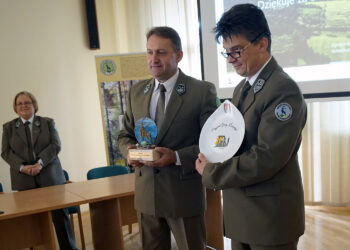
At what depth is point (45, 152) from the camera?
352 cm

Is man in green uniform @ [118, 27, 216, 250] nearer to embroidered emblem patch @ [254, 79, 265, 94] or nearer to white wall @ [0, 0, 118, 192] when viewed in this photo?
embroidered emblem patch @ [254, 79, 265, 94]

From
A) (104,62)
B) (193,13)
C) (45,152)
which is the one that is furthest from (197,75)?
(45,152)

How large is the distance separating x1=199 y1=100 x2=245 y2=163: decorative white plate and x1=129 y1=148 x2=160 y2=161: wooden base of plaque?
30 cm

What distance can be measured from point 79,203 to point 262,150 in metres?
1.76

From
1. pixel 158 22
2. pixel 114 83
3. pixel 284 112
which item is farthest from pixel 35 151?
pixel 284 112

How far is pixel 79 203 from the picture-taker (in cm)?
266

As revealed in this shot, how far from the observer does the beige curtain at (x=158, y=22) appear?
4828 mm

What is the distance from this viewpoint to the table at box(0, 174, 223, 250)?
264cm

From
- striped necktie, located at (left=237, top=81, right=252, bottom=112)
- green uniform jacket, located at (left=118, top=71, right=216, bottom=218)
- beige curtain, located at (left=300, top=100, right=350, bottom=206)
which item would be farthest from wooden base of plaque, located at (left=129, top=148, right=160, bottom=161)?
beige curtain, located at (left=300, top=100, right=350, bottom=206)

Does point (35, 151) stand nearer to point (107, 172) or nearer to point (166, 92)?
point (107, 172)

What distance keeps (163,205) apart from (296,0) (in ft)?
8.98

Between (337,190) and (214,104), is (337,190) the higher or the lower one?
the lower one

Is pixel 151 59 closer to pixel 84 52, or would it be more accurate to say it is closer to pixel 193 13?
pixel 193 13

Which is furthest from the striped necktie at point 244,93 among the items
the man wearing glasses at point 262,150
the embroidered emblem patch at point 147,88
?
the embroidered emblem patch at point 147,88
